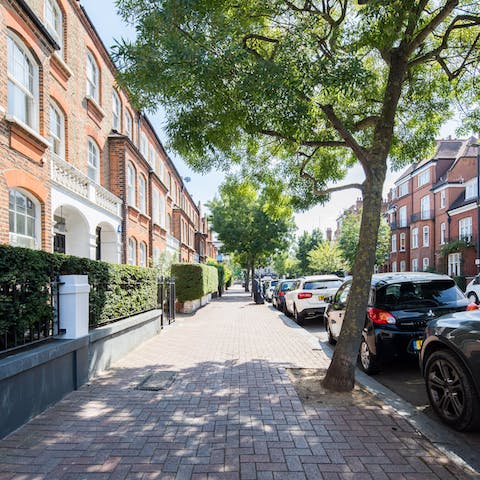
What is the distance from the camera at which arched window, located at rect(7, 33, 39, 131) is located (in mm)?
8125

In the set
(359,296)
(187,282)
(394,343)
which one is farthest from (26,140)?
(187,282)

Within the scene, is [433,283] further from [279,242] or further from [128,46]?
[279,242]

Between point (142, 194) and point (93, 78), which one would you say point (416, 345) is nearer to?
point (93, 78)

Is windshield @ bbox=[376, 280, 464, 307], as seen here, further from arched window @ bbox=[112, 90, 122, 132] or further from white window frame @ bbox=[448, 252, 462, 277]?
white window frame @ bbox=[448, 252, 462, 277]

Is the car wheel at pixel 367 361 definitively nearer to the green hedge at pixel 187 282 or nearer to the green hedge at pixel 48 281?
the green hedge at pixel 48 281

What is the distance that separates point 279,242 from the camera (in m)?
40.5

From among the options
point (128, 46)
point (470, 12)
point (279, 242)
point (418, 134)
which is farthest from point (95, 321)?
point (279, 242)

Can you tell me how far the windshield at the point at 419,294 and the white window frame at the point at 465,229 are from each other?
2814 centimetres

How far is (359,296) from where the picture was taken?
17.7 feet

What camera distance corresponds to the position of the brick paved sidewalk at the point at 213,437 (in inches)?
124

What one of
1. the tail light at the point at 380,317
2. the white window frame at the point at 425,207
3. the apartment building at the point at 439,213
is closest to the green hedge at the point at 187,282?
the tail light at the point at 380,317

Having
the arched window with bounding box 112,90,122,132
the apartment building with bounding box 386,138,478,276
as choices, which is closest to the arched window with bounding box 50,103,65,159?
the arched window with bounding box 112,90,122,132

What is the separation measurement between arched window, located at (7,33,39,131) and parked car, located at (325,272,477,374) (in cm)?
793

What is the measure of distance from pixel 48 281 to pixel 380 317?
15.3 ft
